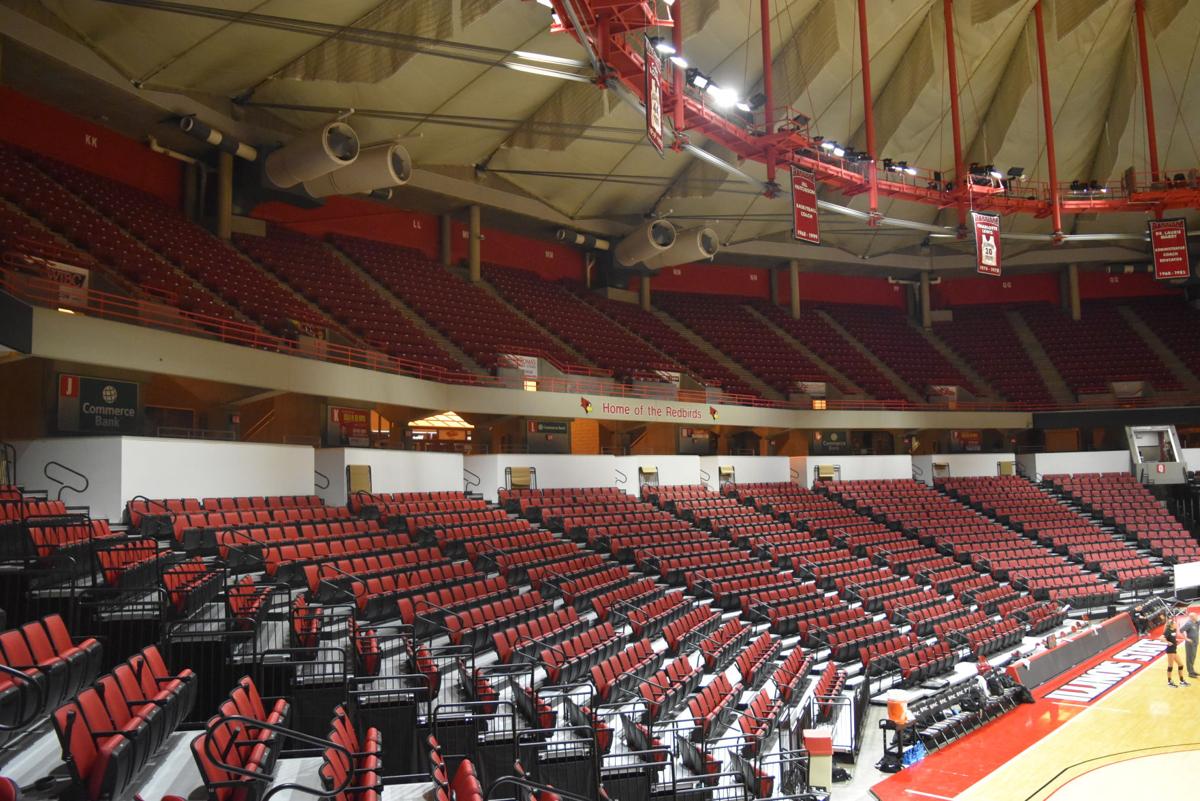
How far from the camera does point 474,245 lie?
2939cm

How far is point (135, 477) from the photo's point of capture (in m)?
14.3

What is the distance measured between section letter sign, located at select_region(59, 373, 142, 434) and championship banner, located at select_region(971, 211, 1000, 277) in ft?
62.6

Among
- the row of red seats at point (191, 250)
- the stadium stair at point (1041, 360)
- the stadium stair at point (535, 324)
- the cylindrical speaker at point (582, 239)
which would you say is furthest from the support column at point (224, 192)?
the stadium stair at point (1041, 360)

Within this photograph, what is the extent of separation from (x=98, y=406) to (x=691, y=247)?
67.9 ft

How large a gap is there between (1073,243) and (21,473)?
126 ft

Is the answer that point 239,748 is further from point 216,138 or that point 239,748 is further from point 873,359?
point 873,359

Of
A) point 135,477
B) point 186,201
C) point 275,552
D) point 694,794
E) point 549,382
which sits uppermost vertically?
point 186,201

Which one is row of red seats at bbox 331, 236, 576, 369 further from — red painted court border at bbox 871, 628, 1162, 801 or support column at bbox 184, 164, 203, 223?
red painted court border at bbox 871, 628, 1162, 801

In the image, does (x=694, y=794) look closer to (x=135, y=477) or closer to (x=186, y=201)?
(x=135, y=477)

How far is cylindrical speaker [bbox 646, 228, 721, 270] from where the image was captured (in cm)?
3175

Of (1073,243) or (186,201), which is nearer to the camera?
(186,201)

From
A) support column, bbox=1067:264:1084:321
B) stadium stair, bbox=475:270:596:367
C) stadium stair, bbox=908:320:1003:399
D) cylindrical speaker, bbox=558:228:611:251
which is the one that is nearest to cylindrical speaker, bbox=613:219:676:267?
cylindrical speaker, bbox=558:228:611:251

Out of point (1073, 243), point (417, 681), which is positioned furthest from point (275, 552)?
point (1073, 243)

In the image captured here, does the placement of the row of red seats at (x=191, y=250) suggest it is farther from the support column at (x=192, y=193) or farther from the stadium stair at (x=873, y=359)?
the stadium stair at (x=873, y=359)
